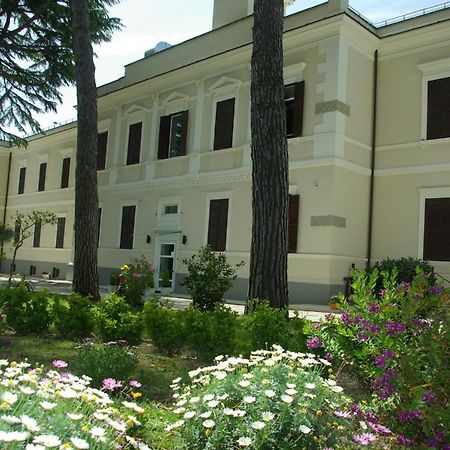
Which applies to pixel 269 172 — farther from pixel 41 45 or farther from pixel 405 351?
pixel 41 45

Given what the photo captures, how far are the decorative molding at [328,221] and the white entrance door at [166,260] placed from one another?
253 inches

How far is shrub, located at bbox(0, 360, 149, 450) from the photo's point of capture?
80.2 inches

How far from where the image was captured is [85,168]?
12078mm

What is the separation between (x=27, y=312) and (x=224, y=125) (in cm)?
1287

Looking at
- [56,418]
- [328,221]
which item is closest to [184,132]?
[328,221]

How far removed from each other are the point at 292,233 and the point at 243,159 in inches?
130

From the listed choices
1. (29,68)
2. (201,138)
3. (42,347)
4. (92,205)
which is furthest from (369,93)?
(42,347)

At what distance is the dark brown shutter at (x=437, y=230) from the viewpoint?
15.3 metres

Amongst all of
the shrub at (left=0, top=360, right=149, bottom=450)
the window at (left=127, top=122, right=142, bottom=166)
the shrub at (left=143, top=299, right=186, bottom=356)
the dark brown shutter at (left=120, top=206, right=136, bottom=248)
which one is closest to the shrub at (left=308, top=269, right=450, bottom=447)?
the shrub at (left=0, top=360, right=149, bottom=450)

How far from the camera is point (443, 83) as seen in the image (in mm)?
15945

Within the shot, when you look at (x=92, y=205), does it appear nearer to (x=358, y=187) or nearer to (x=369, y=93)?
(x=358, y=187)

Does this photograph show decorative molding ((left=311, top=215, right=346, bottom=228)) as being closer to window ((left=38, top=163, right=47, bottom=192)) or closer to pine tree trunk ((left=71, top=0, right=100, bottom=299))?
pine tree trunk ((left=71, top=0, right=100, bottom=299))

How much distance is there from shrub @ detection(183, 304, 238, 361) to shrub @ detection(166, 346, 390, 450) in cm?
292

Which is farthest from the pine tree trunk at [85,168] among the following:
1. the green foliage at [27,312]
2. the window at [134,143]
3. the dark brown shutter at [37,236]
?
the dark brown shutter at [37,236]
